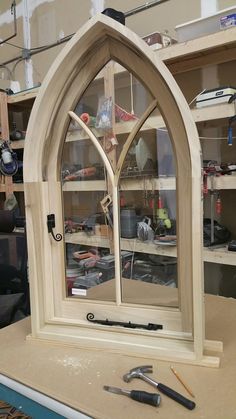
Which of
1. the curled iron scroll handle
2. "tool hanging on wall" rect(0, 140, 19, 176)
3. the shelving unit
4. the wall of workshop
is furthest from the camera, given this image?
the shelving unit

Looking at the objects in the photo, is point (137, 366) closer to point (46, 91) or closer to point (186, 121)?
point (186, 121)

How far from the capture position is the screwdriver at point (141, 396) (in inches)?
23.2

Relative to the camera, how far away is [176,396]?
1.97 feet

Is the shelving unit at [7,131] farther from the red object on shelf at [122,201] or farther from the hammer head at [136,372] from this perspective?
the hammer head at [136,372]

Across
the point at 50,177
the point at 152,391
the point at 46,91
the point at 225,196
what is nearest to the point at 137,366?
the point at 152,391

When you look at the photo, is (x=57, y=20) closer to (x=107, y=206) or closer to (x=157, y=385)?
(x=107, y=206)

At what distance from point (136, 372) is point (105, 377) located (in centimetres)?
7

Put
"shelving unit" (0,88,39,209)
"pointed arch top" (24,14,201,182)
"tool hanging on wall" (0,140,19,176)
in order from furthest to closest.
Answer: "shelving unit" (0,88,39,209) < "tool hanging on wall" (0,140,19,176) < "pointed arch top" (24,14,201,182)

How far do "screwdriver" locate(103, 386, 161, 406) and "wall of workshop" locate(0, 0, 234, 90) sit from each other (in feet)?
6.50

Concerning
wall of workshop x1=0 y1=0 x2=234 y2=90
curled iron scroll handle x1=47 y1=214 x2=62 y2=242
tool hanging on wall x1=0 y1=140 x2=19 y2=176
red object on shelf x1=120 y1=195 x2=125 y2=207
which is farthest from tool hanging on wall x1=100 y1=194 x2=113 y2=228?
tool hanging on wall x1=0 y1=140 x2=19 y2=176

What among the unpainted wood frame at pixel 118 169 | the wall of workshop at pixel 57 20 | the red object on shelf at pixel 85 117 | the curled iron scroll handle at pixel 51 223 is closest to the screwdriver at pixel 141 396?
the unpainted wood frame at pixel 118 169

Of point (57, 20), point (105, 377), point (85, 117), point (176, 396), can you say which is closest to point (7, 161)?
point (57, 20)

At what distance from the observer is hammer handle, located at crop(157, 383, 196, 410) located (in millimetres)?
574

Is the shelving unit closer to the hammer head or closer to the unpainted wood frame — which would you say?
the unpainted wood frame
